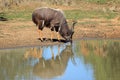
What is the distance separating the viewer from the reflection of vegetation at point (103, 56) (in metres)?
16.4

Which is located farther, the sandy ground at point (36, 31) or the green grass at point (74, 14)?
the green grass at point (74, 14)

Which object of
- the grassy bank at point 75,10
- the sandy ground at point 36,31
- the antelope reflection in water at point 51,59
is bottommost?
the grassy bank at point 75,10

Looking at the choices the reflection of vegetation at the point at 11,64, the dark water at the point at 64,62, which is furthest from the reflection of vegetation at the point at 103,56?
the reflection of vegetation at the point at 11,64

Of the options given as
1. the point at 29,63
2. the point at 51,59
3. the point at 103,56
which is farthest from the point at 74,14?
the point at 29,63

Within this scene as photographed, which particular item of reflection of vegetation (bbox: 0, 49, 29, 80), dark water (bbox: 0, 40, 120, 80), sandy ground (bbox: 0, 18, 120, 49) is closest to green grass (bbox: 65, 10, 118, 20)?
sandy ground (bbox: 0, 18, 120, 49)

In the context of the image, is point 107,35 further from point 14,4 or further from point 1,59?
point 14,4

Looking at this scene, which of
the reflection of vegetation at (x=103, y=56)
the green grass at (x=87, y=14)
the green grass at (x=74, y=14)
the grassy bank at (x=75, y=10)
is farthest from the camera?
the grassy bank at (x=75, y=10)

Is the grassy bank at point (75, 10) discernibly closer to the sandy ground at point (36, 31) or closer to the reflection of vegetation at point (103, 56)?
the sandy ground at point (36, 31)

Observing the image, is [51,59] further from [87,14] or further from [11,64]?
[87,14]

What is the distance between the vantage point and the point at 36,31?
85.6 feet

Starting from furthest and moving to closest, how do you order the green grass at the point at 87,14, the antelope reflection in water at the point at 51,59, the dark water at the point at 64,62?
the green grass at the point at 87,14
the antelope reflection in water at the point at 51,59
the dark water at the point at 64,62

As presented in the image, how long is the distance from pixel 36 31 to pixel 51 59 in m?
6.93

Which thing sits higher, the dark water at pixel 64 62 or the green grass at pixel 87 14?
the dark water at pixel 64 62

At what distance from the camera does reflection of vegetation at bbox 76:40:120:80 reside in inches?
646
